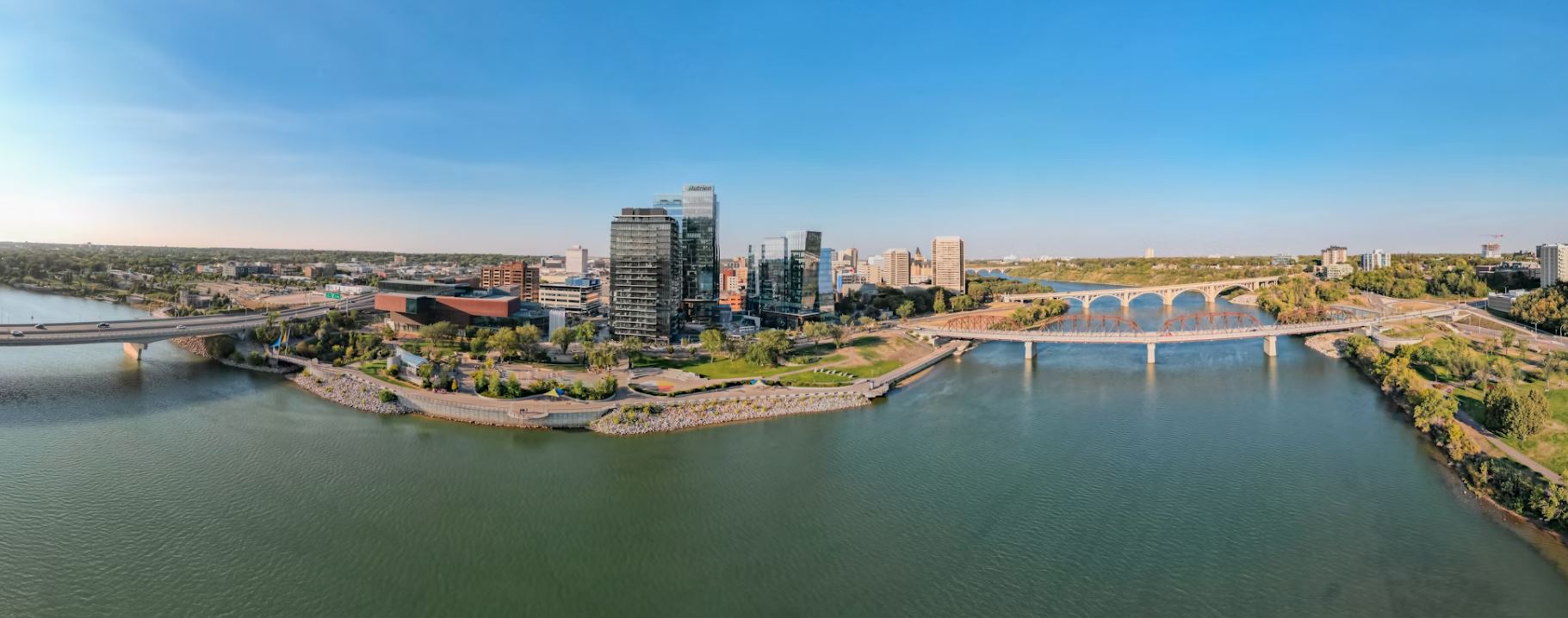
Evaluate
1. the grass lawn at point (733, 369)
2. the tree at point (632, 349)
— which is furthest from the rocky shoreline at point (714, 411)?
the tree at point (632, 349)

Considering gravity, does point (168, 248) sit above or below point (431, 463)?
above

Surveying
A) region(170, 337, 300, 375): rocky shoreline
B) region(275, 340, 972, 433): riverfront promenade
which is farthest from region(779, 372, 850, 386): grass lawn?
region(170, 337, 300, 375): rocky shoreline

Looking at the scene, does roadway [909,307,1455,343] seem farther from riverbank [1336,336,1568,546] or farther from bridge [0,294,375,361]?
bridge [0,294,375,361]

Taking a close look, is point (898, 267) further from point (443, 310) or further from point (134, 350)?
point (134, 350)

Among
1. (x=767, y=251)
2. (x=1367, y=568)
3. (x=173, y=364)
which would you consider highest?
(x=767, y=251)

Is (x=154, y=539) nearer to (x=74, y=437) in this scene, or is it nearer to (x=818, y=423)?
(x=74, y=437)

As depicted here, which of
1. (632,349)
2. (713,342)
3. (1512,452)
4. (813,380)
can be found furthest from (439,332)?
(1512,452)

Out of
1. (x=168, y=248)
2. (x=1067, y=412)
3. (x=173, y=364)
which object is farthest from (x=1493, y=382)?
(x=168, y=248)
